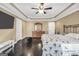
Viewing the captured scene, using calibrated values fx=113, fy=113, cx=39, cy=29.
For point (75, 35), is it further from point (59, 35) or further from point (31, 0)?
point (31, 0)

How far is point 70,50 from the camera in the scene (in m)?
1.54

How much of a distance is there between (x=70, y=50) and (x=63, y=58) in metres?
0.35

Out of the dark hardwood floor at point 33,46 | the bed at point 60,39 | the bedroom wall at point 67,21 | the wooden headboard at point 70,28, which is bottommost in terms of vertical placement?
the dark hardwood floor at point 33,46

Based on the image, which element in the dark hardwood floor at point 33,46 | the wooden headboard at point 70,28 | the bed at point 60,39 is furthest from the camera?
the dark hardwood floor at point 33,46

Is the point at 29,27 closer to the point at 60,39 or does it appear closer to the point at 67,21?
the point at 60,39

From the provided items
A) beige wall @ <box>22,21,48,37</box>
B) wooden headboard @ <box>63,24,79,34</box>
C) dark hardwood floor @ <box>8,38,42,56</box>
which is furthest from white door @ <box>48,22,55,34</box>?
dark hardwood floor @ <box>8,38,42,56</box>

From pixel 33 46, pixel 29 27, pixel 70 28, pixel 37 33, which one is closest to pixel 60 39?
pixel 70 28

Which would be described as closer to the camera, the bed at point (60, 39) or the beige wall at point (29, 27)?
the bed at point (60, 39)

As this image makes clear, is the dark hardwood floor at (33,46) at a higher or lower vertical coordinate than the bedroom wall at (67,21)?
lower

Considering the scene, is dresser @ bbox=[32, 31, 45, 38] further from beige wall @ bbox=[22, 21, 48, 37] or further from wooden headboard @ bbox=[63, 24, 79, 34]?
wooden headboard @ bbox=[63, 24, 79, 34]

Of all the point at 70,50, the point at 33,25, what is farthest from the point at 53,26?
the point at 70,50

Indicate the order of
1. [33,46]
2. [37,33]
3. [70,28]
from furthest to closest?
[33,46], [37,33], [70,28]

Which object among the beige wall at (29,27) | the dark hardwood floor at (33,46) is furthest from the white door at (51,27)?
the dark hardwood floor at (33,46)

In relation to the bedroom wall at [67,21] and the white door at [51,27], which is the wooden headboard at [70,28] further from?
the white door at [51,27]
